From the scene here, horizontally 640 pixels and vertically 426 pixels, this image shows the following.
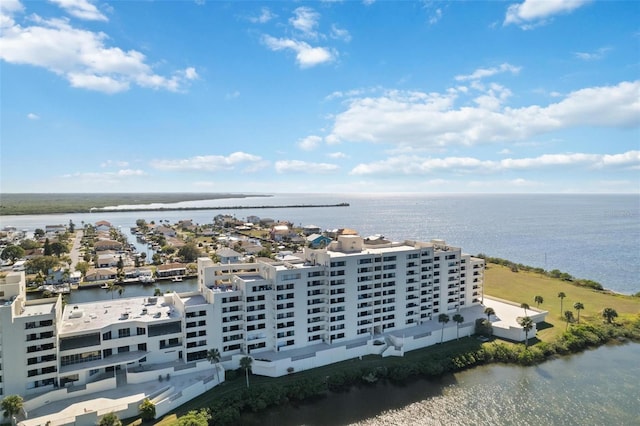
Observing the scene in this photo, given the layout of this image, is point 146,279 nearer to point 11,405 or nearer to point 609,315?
point 11,405

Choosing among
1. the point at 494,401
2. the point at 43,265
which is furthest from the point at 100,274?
the point at 494,401

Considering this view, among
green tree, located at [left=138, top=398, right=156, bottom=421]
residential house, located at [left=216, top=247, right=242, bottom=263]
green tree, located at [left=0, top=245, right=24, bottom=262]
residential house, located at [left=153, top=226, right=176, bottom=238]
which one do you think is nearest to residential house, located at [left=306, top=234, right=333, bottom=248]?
residential house, located at [left=216, top=247, right=242, bottom=263]

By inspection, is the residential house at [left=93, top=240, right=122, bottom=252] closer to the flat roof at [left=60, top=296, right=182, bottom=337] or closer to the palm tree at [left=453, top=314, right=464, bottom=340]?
the flat roof at [left=60, top=296, right=182, bottom=337]

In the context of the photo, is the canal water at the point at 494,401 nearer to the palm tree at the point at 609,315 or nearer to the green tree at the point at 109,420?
the green tree at the point at 109,420

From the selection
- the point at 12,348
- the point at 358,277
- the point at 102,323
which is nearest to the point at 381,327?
the point at 358,277

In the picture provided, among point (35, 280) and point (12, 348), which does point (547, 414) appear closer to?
point (12, 348)

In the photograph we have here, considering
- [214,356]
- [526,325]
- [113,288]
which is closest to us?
[214,356]
